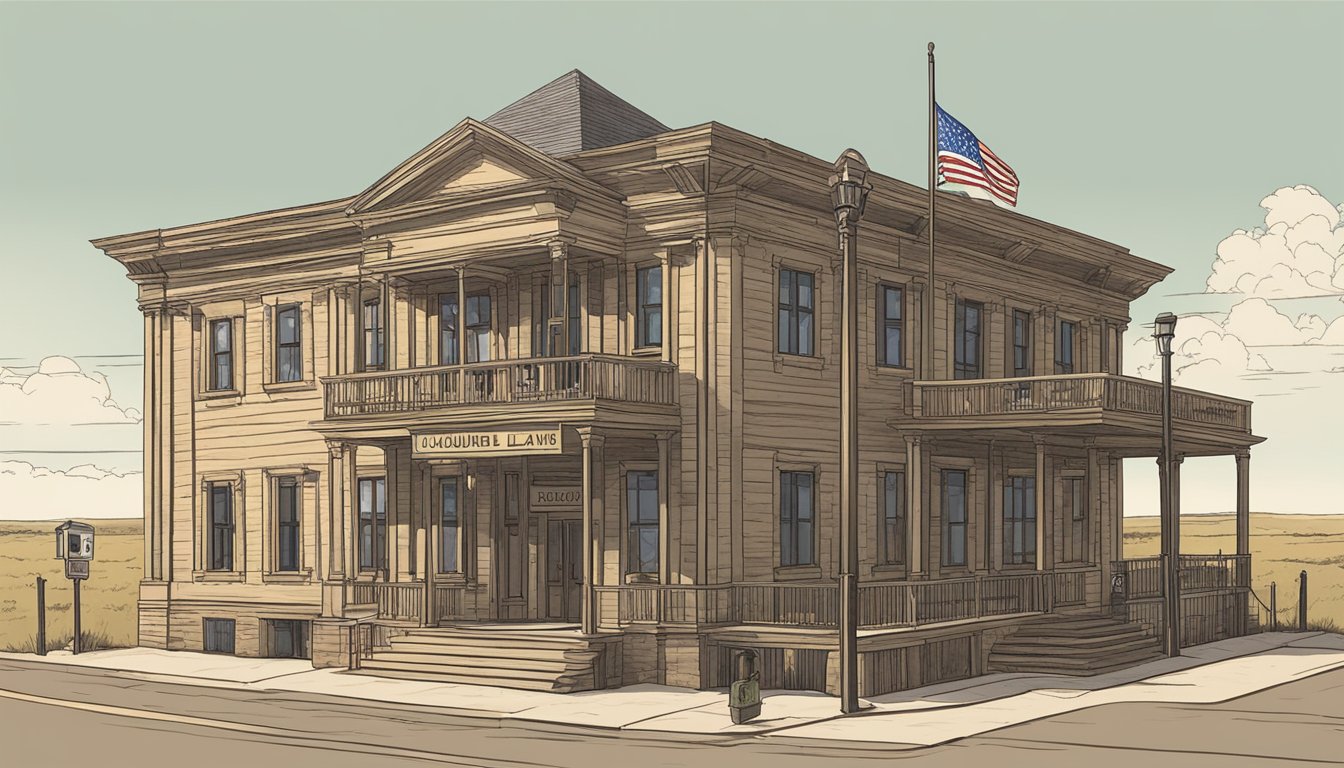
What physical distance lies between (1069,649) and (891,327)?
7.38 metres

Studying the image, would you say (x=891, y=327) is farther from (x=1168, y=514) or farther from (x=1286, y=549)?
(x=1286, y=549)

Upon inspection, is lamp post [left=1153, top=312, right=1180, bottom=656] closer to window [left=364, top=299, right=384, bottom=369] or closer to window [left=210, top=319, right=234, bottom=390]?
window [left=364, top=299, right=384, bottom=369]

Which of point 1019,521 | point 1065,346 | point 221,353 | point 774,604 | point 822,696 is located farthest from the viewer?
point 1065,346

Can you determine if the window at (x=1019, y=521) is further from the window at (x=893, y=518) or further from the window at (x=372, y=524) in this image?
the window at (x=372, y=524)

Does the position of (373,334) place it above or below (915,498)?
above

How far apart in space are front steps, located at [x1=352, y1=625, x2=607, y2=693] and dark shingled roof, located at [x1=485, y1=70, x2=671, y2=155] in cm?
926

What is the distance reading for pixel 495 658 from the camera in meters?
27.0

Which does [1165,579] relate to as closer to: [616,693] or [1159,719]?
[1159,719]

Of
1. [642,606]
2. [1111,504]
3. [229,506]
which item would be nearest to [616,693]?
[642,606]

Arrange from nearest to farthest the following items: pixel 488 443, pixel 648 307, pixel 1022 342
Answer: pixel 488 443 < pixel 648 307 < pixel 1022 342

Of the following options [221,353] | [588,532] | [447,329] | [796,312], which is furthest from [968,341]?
[221,353]

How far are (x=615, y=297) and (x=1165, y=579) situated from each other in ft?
37.6

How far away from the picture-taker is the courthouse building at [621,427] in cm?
2734

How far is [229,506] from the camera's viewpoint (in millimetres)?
35188
